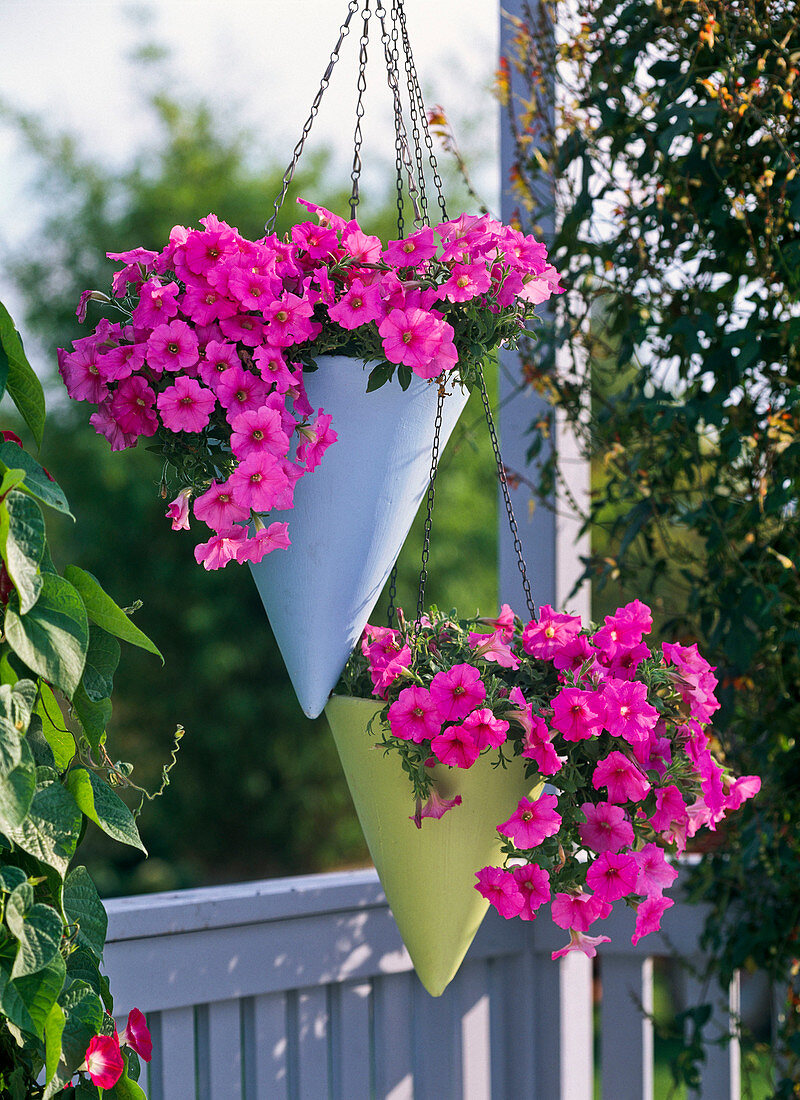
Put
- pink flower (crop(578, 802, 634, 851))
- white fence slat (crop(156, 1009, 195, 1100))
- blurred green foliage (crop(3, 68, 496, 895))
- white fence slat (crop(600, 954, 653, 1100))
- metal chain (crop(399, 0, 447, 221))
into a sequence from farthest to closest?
blurred green foliage (crop(3, 68, 496, 895))
white fence slat (crop(600, 954, 653, 1100))
white fence slat (crop(156, 1009, 195, 1100))
metal chain (crop(399, 0, 447, 221))
pink flower (crop(578, 802, 634, 851))

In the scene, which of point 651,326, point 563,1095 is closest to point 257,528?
point 651,326

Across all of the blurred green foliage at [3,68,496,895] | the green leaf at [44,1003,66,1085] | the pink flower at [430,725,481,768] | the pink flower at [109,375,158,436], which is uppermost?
the blurred green foliage at [3,68,496,895]

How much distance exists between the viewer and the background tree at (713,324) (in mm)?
1265

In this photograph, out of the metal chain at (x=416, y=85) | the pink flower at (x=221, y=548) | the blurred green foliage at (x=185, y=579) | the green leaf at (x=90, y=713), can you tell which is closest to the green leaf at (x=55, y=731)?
the green leaf at (x=90, y=713)

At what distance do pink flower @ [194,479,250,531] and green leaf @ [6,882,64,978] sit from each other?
0.26 metres

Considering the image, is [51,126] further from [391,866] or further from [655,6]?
[391,866]

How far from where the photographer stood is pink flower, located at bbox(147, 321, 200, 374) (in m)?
0.68

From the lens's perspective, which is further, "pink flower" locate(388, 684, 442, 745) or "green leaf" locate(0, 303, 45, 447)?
"pink flower" locate(388, 684, 442, 745)

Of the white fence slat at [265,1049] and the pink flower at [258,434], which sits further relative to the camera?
the white fence slat at [265,1049]

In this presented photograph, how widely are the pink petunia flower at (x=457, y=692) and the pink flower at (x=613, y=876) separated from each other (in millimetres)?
147

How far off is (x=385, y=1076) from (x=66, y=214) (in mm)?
6135

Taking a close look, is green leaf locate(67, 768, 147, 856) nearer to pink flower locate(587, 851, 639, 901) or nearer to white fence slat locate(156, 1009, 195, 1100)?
pink flower locate(587, 851, 639, 901)

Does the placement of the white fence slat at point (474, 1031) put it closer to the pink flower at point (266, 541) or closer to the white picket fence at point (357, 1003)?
the white picket fence at point (357, 1003)

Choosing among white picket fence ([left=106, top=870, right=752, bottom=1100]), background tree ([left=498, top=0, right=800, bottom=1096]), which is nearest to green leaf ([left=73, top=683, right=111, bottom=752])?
white picket fence ([left=106, top=870, right=752, bottom=1100])
